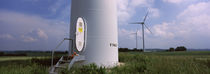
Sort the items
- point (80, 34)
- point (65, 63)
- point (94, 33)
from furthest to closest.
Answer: point (94, 33), point (80, 34), point (65, 63)

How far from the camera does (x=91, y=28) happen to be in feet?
26.4

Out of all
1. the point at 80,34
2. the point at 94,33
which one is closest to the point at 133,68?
the point at 94,33

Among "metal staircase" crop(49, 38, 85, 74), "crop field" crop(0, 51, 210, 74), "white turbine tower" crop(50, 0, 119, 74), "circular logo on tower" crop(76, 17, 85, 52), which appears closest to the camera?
"crop field" crop(0, 51, 210, 74)

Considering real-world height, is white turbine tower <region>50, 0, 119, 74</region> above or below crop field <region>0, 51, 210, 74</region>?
above

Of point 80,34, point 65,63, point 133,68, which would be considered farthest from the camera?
point 80,34

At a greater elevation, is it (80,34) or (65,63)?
(80,34)

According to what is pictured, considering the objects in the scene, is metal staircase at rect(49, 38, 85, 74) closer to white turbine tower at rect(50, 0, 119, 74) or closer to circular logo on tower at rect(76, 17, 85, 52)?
white turbine tower at rect(50, 0, 119, 74)

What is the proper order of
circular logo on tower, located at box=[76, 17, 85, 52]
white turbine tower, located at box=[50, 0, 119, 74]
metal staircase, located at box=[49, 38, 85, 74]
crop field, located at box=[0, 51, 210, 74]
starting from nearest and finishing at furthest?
crop field, located at box=[0, 51, 210, 74] → metal staircase, located at box=[49, 38, 85, 74] → circular logo on tower, located at box=[76, 17, 85, 52] → white turbine tower, located at box=[50, 0, 119, 74]

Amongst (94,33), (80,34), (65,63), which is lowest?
(65,63)

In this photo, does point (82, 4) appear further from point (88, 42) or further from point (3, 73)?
point (3, 73)

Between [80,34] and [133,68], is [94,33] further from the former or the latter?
[133,68]

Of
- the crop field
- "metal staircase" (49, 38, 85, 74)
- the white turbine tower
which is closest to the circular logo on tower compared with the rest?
the white turbine tower

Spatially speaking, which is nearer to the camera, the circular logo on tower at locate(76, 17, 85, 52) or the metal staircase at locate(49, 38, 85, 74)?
the metal staircase at locate(49, 38, 85, 74)

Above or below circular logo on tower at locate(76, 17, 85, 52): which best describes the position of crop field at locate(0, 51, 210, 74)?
below
